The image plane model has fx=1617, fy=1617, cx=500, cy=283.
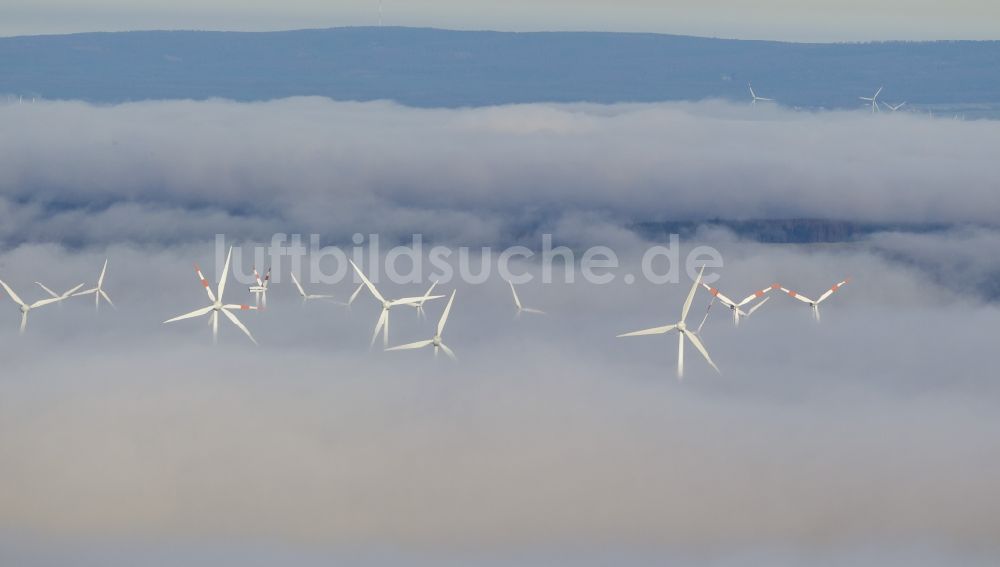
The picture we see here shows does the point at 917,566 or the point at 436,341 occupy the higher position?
the point at 436,341

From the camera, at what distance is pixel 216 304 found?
6752 inches

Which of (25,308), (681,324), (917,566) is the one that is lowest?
(917,566)

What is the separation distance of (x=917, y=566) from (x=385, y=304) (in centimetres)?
7496

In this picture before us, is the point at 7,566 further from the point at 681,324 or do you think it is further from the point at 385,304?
the point at 681,324

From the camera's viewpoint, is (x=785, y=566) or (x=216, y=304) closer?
(x=216, y=304)

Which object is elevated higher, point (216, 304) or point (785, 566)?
point (216, 304)

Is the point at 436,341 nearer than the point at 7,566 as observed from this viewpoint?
Yes

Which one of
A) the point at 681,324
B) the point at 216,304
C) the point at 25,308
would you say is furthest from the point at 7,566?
the point at 681,324

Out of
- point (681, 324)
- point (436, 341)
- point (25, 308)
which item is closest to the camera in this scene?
point (681, 324)

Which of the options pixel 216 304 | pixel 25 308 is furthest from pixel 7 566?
pixel 216 304

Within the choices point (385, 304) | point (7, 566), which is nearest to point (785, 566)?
point (385, 304)

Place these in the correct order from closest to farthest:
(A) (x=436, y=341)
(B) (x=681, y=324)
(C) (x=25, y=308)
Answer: (B) (x=681, y=324) < (A) (x=436, y=341) < (C) (x=25, y=308)

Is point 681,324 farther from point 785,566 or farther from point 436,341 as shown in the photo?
point 785,566

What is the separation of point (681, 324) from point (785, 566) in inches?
2014
